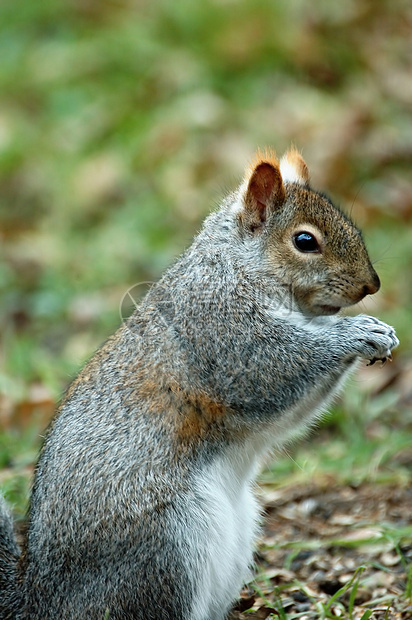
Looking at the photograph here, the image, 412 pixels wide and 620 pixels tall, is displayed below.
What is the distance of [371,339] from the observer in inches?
138

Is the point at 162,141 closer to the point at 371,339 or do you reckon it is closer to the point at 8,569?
the point at 371,339

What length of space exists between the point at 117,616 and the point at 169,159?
20.6 feet

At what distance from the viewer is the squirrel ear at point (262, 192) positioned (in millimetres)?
3664

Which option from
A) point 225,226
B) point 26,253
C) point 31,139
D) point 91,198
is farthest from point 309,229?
point 31,139

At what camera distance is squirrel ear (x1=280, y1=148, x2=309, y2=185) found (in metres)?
3.87

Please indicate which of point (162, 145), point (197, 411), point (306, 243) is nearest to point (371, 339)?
point (306, 243)

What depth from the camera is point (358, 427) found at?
5258 mm

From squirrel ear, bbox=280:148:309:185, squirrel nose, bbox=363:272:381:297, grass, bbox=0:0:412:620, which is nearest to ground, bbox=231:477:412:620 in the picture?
grass, bbox=0:0:412:620

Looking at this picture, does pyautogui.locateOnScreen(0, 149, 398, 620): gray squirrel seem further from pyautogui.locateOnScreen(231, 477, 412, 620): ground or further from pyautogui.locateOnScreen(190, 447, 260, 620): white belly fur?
pyautogui.locateOnScreen(231, 477, 412, 620): ground

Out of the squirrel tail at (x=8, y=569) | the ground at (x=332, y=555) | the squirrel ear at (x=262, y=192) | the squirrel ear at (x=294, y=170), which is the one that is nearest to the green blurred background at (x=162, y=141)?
the ground at (x=332, y=555)

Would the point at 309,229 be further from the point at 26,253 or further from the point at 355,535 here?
the point at 26,253

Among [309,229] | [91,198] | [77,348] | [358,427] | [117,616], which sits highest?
[91,198]

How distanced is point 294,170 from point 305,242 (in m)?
0.45

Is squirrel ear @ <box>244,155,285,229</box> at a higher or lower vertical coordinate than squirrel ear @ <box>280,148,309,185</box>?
lower
